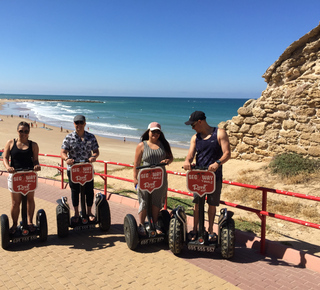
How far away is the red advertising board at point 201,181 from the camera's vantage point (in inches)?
167

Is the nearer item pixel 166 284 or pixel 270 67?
pixel 166 284

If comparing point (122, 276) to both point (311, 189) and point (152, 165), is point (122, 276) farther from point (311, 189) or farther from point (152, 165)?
point (311, 189)

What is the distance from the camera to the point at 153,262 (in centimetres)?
429

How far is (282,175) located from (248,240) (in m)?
3.80

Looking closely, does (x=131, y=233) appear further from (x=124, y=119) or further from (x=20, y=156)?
(x=124, y=119)

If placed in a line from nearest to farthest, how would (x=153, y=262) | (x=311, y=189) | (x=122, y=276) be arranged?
(x=122, y=276)
(x=153, y=262)
(x=311, y=189)

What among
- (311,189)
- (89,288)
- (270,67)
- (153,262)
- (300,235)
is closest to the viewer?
(89,288)

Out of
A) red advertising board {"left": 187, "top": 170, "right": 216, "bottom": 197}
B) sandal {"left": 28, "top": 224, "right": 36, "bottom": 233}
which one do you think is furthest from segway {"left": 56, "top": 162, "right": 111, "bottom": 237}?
red advertising board {"left": 187, "top": 170, "right": 216, "bottom": 197}

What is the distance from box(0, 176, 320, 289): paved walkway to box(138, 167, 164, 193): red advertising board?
3.15 ft

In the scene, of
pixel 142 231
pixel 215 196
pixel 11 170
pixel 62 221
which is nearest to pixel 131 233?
pixel 142 231

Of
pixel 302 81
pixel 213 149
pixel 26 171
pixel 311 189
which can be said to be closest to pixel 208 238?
pixel 213 149

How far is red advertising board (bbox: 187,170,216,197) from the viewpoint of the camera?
14.0 ft

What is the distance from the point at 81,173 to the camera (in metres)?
4.94

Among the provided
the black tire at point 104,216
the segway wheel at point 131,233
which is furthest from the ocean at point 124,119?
the segway wheel at point 131,233
